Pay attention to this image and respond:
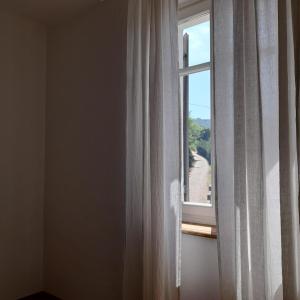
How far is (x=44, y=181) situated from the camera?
9.36 ft

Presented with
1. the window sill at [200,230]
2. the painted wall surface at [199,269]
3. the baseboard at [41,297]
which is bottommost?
the baseboard at [41,297]

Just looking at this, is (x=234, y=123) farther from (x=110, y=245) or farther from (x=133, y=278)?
(x=110, y=245)

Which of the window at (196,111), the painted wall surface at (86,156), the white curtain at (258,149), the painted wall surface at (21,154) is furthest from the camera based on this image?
the painted wall surface at (21,154)

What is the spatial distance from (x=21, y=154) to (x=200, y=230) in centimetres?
178

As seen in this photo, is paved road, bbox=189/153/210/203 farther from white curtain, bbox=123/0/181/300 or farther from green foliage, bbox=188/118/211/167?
white curtain, bbox=123/0/181/300

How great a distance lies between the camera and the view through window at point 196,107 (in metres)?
1.99

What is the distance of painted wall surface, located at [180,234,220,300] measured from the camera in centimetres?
173

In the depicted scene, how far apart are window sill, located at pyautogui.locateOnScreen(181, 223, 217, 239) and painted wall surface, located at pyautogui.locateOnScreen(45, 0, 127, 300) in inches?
20.6

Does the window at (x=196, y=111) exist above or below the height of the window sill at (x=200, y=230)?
above

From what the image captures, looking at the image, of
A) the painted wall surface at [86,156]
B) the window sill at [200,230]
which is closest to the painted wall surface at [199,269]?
the window sill at [200,230]

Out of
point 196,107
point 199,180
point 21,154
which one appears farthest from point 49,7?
point 199,180

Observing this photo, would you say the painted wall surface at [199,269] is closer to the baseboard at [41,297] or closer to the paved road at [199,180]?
the paved road at [199,180]

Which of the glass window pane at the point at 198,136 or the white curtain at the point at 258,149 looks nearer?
the white curtain at the point at 258,149

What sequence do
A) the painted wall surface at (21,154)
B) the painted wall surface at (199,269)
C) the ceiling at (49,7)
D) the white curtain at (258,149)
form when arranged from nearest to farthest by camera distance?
the white curtain at (258,149) → the painted wall surface at (199,269) → the ceiling at (49,7) → the painted wall surface at (21,154)
